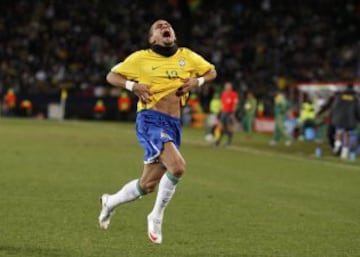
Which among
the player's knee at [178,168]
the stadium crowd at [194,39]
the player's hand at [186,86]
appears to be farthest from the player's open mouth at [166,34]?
the stadium crowd at [194,39]

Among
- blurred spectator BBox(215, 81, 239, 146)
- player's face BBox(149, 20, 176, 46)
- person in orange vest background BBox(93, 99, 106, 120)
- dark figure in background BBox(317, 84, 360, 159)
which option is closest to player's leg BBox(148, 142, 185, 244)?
player's face BBox(149, 20, 176, 46)

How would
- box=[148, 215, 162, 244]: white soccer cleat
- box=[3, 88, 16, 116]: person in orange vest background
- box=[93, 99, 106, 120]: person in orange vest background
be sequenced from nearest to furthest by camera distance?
1. box=[148, 215, 162, 244]: white soccer cleat
2. box=[3, 88, 16, 116]: person in orange vest background
3. box=[93, 99, 106, 120]: person in orange vest background

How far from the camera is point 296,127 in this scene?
122ft

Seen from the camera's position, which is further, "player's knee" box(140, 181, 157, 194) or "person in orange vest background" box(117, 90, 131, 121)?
"person in orange vest background" box(117, 90, 131, 121)

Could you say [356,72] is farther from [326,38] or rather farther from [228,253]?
[228,253]

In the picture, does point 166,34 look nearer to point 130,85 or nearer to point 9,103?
→ point 130,85

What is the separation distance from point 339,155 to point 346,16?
87.0ft

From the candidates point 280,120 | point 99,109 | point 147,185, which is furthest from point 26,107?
point 147,185

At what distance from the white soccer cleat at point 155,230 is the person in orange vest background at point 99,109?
38.0m

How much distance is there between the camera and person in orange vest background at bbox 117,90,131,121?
157 ft

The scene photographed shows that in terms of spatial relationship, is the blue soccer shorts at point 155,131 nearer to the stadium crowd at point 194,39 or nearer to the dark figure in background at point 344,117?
the dark figure in background at point 344,117

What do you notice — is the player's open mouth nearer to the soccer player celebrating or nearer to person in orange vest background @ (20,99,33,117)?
the soccer player celebrating

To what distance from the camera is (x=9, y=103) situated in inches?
1921

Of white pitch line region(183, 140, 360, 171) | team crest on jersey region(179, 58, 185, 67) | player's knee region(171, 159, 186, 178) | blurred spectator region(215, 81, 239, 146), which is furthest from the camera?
blurred spectator region(215, 81, 239, 146)
